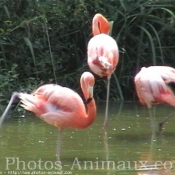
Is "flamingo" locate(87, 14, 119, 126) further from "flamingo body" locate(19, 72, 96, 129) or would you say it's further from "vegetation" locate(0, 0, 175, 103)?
"vegetation" locate(0, 0, 175, 103)

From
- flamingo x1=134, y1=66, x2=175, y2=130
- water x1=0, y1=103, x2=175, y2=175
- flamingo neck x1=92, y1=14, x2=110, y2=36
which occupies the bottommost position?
water x1=0, y1=103, x2=175, y2=175

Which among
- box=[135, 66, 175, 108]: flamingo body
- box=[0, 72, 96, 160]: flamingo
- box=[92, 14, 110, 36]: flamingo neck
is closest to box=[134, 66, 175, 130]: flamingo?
box=[135, 66, 175, 108]: flamingo body

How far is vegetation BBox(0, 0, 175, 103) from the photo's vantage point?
1045 centimetres

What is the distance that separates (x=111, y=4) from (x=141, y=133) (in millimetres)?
3732

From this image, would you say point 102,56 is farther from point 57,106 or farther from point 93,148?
point 57,106

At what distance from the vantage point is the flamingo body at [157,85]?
25.6 feet

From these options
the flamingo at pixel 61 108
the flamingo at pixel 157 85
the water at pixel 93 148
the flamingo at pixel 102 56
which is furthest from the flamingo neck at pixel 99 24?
the flamingo at pixel 61 108

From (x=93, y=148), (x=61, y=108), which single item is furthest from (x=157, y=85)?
(x=61, y=108)

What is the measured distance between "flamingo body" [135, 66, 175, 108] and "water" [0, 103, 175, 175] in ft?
1.22

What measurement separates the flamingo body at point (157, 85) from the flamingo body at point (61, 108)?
1.31 m

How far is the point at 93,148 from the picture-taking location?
6902 mm

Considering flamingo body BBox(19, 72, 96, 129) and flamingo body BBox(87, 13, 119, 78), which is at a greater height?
flamingo body BBox(87, 13, 119, 78)

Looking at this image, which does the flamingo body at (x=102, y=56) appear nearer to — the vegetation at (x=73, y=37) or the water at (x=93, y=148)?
the water at (x=93, y=148)

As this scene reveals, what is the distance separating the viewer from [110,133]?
25.6 ft
